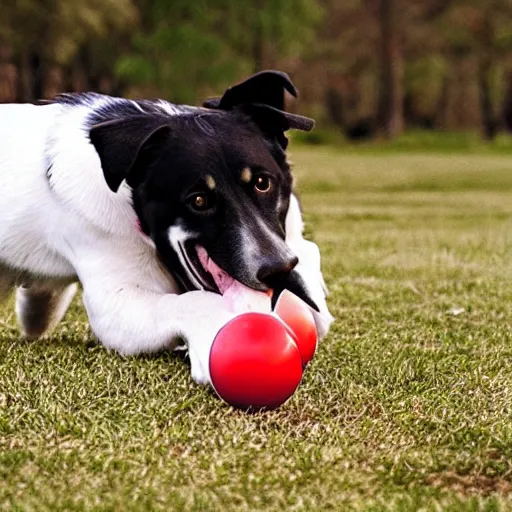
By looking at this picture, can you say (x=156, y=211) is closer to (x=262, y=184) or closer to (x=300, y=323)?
(x=262, y=184)

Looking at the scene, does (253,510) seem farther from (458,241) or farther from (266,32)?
(266,32)

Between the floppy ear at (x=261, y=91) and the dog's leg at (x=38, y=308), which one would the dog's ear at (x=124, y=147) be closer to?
the floppy ear at (x=261, y=91)

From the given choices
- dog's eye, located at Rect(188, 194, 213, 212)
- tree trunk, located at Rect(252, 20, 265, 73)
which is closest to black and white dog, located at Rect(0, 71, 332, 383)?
dog's eye, located at Rect(188, 194, 213, 212)

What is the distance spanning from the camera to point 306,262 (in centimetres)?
→ 351

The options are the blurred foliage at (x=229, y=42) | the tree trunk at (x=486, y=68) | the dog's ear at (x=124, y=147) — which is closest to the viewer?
the dog's ear at (x=124, y=147)

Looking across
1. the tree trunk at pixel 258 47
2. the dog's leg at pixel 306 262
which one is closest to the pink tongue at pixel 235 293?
the dog's leg at pixel 306 262

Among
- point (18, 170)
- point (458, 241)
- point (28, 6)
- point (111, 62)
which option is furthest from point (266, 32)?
point (18, 170)

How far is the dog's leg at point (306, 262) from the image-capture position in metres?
3.39

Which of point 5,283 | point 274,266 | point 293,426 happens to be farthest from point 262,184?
point 5,283

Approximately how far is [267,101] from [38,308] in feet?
4.61

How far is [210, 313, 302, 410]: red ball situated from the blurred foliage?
26.6 m

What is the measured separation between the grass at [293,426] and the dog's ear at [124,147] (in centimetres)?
67

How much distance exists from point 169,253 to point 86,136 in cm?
60

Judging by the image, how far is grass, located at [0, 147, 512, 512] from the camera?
2.00 meters
